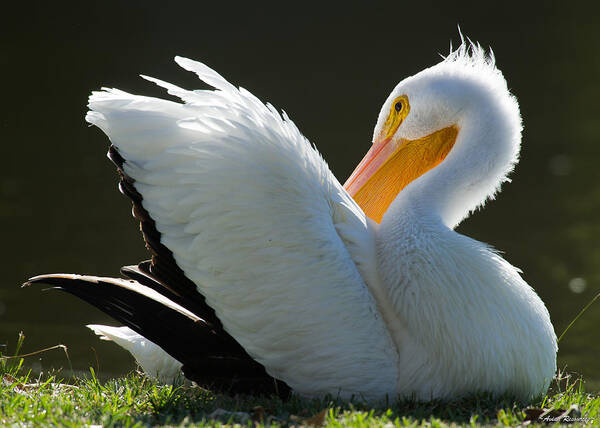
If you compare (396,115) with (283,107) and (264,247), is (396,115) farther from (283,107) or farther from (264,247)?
(283,107)

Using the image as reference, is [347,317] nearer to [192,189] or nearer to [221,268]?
[221,268]

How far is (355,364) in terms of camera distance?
155 inches

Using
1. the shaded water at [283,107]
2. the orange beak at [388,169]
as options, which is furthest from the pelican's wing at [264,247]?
the shaded water at [283,107]

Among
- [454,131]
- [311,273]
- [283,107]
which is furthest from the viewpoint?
[283,107]

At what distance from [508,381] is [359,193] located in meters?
1.56

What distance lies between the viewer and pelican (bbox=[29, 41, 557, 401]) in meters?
3.95

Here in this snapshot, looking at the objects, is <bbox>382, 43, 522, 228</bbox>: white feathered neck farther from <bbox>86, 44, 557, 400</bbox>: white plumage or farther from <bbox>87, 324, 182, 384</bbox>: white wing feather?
<bbox>87, 324, 182, 384</bbox>: white wing feather

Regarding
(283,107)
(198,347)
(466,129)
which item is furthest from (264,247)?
(283,107)

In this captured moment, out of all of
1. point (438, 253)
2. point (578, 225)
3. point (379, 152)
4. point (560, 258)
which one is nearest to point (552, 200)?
point (578, 225)

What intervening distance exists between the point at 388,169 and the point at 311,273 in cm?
139

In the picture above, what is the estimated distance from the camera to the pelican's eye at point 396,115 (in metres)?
4.91

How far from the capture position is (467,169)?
4.54 m

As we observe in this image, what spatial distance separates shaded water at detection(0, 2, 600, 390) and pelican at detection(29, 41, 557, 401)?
177 cm

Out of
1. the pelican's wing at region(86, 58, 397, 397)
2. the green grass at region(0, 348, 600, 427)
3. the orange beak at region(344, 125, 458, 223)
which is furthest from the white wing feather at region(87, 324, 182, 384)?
the orange beak at region(344, 125, 458, 223)
